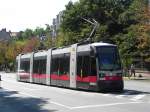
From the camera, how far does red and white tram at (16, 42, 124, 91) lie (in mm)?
27439

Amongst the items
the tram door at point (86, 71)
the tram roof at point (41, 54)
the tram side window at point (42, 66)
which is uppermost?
the tram roof at point (41, 54)

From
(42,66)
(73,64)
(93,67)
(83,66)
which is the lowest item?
(93,67)

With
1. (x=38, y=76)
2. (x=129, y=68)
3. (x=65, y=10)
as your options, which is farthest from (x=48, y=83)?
(x=65, y=10)

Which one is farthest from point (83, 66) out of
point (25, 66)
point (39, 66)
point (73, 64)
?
point (25, 66)

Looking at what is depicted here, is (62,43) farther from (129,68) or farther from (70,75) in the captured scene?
(70,75)

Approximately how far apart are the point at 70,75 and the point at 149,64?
2885cm

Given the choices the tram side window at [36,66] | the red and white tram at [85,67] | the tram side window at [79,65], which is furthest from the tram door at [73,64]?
the tram side window at [36,66]

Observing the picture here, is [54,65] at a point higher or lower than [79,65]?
higher

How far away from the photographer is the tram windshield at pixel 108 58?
90.7 feet

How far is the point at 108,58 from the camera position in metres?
28.0

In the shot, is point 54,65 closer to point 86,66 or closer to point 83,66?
point 83,66

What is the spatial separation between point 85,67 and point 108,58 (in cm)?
165

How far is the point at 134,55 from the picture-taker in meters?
62.7

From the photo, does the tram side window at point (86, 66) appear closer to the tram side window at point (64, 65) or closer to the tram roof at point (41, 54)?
the tram side window at point (64, 65)
